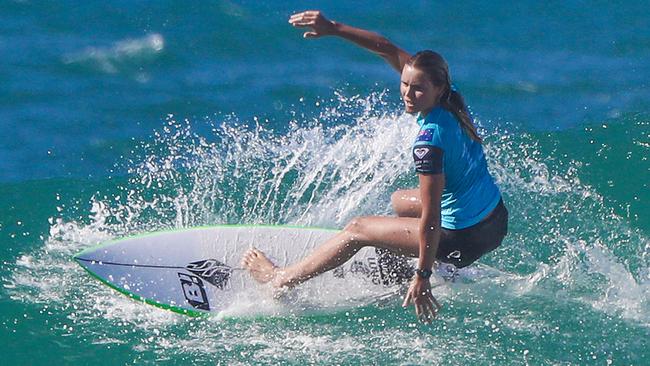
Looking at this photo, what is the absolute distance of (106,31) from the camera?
13.3 meters

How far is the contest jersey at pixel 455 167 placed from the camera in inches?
275

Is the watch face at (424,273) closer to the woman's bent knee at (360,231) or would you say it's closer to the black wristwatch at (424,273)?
the black wristwatch at (424,273)

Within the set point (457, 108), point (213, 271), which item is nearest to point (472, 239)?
point (457, 108)

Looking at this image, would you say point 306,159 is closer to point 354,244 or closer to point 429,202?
point 354,244

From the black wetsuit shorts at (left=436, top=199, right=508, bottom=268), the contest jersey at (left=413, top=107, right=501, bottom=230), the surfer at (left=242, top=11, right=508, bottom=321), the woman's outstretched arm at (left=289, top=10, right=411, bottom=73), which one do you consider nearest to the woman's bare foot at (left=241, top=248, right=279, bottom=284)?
the surfer at (left=242, top=11, right=508, bottom=321)

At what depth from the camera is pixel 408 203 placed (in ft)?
26.2

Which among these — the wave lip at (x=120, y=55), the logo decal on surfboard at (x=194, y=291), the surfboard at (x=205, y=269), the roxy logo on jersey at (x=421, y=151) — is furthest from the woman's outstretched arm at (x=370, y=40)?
the wave lip at (x=120, y=55)

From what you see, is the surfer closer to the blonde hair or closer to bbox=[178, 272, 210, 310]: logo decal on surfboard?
the blonde hair

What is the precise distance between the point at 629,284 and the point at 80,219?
14.9 ft

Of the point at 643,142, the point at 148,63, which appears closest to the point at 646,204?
the point at 643,142

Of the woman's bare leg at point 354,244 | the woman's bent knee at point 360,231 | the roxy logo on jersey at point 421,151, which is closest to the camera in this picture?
the roxy logo on jersey at point 421,151

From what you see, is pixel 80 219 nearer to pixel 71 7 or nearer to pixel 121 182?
pixel 121 182

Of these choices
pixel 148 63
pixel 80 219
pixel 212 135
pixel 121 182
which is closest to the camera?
pixel 80 219

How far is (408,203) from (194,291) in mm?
1740
